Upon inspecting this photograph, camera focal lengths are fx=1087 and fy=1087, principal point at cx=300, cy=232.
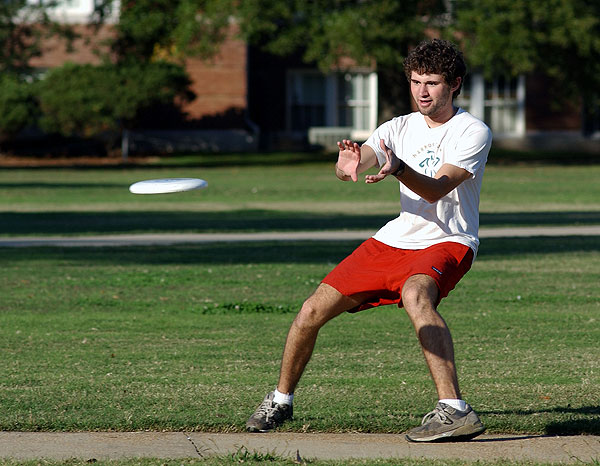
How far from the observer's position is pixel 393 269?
5.25 metres

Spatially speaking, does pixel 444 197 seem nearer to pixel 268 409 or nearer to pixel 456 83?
pixel 456 83

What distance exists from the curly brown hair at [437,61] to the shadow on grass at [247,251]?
7.48 metres

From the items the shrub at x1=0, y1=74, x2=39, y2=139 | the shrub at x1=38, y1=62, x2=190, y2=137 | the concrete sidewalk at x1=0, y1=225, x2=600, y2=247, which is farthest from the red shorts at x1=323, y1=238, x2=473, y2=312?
the shrub at x1=0, y1=74, x2=39, y2=139

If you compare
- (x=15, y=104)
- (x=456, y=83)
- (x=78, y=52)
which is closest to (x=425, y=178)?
(x=456, y=83)

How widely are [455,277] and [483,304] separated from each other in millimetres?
4619

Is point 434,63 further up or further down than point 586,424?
further up

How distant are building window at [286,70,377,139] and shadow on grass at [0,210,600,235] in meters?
26.3

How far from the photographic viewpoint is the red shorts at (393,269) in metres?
5.14

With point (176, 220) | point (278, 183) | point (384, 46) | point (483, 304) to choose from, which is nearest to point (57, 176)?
point (278, 183)

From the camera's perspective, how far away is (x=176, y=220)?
18609 millimetres

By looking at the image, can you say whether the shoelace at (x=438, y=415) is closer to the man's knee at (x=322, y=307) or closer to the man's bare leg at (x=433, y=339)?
Result: the man's bare leg at (x=433, y=339)

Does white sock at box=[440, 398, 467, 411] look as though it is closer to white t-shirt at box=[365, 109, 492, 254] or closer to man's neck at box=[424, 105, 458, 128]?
white t-shirt at box=[365, 109, 492, 254]

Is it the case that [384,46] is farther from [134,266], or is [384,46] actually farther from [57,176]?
[134,266]

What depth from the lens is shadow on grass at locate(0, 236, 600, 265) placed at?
12945mm
